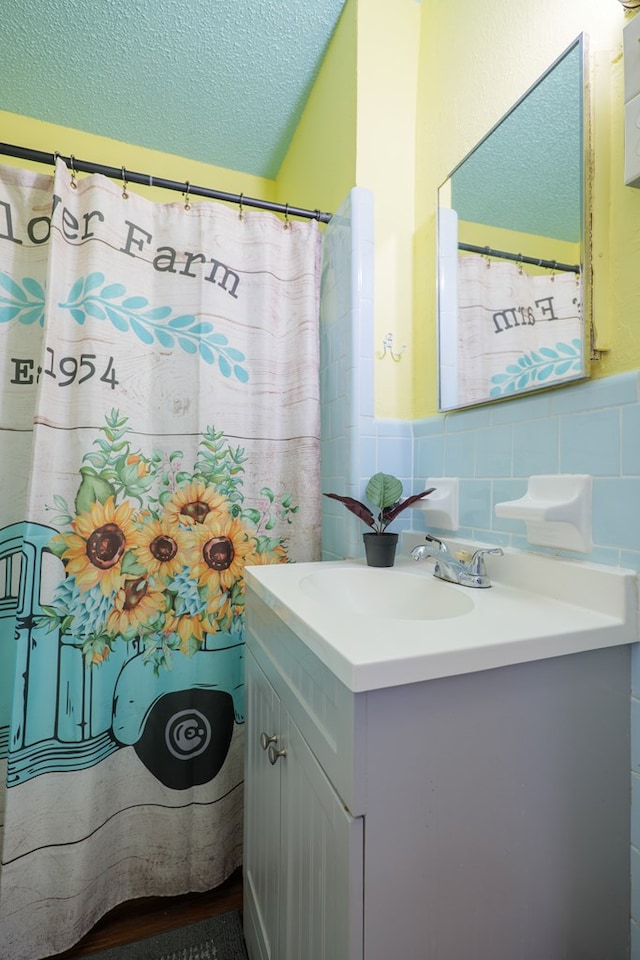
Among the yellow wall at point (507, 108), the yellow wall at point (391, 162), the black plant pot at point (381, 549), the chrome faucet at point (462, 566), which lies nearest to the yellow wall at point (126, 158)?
the yellow wall at point (391, 162)

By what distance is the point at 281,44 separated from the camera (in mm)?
1288

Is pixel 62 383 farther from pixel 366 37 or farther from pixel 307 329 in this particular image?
pixel 366 37

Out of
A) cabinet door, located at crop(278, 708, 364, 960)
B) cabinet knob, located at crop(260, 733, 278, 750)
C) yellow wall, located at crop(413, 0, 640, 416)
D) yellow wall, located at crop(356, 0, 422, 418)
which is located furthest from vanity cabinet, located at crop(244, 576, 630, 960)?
yellow wall, located at crop(356, 0, 422, 418)

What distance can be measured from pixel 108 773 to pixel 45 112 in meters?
2.15

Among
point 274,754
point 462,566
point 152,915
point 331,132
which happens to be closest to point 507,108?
point 331,132

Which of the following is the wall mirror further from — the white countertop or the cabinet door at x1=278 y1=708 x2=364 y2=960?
the cabinet door at x1=278 y1=708 x2=364 y2=960

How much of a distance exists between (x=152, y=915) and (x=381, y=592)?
3.51 ft

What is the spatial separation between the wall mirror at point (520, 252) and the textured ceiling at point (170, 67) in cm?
78

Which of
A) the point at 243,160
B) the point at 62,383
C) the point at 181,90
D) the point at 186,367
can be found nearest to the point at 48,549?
the point at 62,383

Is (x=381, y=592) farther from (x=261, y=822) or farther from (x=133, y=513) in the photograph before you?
(x=133, y=513)

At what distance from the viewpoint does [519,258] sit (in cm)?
85

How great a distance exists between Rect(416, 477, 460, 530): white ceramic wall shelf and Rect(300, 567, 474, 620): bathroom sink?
171 mm

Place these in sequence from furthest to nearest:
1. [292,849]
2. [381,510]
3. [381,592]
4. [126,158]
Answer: [126,158]
[381,510]
[381,592]
[292,849]

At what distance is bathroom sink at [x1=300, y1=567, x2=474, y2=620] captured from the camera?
849 millimetres
